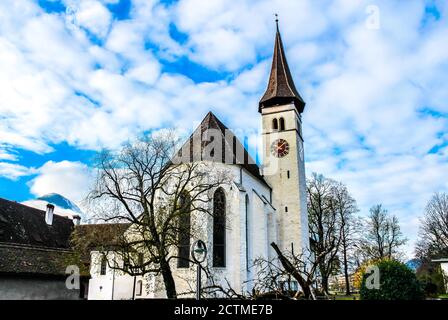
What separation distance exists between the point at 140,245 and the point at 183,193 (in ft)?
13.2

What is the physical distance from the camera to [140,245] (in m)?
20.5

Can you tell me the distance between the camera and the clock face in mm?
36119

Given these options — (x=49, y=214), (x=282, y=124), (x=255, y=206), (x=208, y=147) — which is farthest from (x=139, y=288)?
(x=282, y=124)

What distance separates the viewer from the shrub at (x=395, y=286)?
1336 cm

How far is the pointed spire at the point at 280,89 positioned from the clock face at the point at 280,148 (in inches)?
157

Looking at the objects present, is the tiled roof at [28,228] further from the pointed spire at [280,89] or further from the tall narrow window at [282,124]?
the tall narrow window at [282,124]

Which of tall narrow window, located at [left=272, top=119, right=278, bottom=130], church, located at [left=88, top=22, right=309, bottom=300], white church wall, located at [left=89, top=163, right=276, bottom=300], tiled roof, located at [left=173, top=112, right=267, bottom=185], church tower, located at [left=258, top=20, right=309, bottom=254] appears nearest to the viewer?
white church wall, located at [left=89, top=163, right=276, bottom=300]

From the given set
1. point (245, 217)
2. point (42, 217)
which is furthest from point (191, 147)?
point (42, 217)

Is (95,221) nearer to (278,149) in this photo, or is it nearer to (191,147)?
(191,147)

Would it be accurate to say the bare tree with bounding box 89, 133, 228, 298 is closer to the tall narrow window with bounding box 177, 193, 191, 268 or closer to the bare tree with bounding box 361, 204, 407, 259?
the tall narrow window with bounding box 177, 193, 191, 268

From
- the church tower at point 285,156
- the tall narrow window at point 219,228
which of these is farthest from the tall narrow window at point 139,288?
the church tower at point 285,156

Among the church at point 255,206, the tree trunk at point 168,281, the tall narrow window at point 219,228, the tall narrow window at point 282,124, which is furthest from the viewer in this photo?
the tall narrow window at point 282,124

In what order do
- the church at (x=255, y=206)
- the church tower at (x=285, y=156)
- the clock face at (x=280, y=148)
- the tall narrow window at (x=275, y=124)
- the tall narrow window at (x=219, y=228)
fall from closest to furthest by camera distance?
the church at (x=255, y=206) < the tall narrow window at (x=219, y=228) < the church tower at (x=285, y=156) < the clock face at (x=280, y=148) < the tall narrow window at (x=275, y=124)

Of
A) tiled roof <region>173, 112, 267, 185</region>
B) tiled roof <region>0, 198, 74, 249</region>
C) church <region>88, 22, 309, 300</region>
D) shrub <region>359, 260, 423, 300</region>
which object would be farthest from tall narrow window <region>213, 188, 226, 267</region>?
tiled roof <region>0, 198, 74, 249</region>
